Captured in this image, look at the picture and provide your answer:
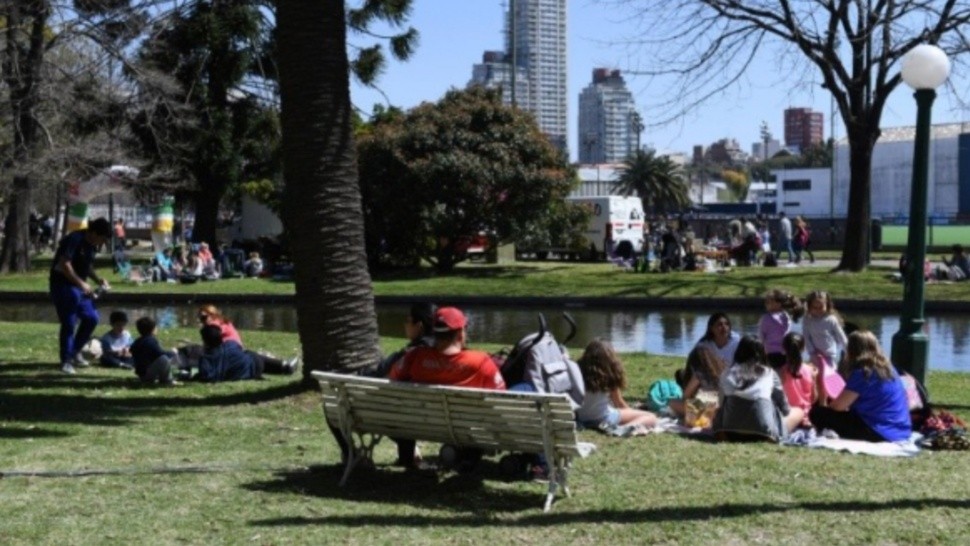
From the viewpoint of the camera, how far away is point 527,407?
6.47 m

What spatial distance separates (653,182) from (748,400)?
3676 inches

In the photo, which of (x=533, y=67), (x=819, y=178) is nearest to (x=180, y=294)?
(x=819, y=178)

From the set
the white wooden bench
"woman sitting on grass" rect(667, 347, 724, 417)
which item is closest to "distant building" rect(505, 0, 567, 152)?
"woman sitting on grass" rect(667, 347, 724, 417)

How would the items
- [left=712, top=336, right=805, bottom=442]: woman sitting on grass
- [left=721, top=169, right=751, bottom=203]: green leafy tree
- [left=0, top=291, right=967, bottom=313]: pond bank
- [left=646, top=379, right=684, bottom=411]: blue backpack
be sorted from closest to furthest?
[left=712, top=336, right=805, bottom=442]: woman sitting on grass
[left=646, top=379, right=684, bottom=411]: blue backpack
[left=0, top=291, right=967, bottom=313]: pond bank
[left=721, top=169, right=751, bottom=203]: green leafy tree

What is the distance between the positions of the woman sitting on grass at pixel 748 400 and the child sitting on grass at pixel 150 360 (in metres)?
5.01

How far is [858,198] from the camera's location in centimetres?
2797

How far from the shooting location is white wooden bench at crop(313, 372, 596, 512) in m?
6.48

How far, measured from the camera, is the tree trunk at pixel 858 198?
90.2 feet

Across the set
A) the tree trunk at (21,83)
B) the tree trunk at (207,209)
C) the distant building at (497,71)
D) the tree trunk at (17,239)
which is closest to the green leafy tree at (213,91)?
the tree trunk at (207,209)

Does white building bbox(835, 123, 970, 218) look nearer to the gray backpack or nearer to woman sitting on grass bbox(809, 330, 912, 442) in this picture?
woman sitting on grass bbox(809, 330, 912, 442)

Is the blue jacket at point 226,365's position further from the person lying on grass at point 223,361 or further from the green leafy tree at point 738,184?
the green leafy tree at point 738,184

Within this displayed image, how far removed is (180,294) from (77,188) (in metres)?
12.3

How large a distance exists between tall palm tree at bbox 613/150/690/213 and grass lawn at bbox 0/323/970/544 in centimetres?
9097

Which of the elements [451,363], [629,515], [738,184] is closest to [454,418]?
[451,363]
